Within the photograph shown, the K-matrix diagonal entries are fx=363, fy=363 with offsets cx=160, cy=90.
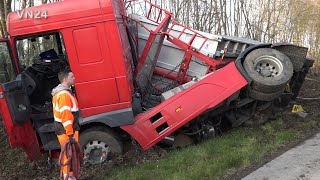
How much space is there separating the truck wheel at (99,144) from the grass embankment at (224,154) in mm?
468

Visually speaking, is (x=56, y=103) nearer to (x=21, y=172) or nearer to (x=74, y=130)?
(x=74, y=130)

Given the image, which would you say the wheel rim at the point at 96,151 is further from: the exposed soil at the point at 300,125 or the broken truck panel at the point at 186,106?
the exposed soil at the point at 300,125

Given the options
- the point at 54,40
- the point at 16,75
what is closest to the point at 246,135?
the point at 54,40

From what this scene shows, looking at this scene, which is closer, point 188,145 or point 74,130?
point 74,130

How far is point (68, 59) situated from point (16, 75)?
3.44 ft

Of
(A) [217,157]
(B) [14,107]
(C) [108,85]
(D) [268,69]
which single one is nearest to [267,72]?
(D) [268,69]

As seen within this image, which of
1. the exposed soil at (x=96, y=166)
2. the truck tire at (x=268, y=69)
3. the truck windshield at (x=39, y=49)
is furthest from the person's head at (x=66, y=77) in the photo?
the truck tire at (x=268, y=69)

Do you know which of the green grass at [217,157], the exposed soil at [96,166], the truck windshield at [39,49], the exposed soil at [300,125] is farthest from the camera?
the truck windshield at [39,49]

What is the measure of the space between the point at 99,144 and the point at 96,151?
0.14 meters

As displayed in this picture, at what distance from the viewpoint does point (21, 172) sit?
236 inches

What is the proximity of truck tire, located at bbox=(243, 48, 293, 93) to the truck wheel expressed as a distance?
7.90 feet

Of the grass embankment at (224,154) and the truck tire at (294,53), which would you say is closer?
the grass embankment at (224,154)

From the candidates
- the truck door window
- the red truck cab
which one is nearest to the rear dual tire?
the red truck cab

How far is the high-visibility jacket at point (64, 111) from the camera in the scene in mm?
4361
